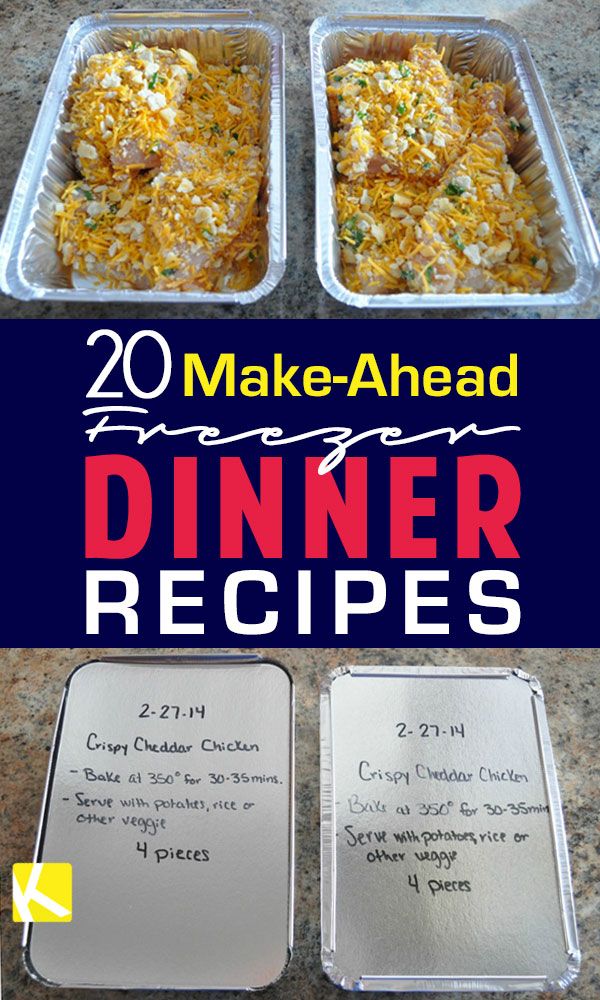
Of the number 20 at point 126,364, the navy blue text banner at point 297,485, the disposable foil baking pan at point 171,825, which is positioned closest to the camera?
the disposable foil baking pan at point 171,825

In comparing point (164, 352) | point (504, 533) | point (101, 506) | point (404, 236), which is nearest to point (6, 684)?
point (101, 506)

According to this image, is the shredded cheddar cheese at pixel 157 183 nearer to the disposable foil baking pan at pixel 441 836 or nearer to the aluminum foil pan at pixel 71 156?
the aluminum foil pan at pixel 71 156

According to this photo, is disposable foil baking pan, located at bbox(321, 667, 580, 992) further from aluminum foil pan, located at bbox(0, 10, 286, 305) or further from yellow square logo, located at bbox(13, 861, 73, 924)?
aluminum foil pan, located at bbox(0, 10, 286, 305)

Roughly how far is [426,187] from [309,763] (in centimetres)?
86

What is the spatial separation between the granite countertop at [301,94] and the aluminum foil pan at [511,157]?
6 cm

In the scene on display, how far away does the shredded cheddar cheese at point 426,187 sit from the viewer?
1.11 metres

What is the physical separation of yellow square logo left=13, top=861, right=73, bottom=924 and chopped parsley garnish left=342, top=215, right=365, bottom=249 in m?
0.86

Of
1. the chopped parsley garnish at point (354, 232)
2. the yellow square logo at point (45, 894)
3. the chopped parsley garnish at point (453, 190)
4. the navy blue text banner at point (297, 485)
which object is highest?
the chopped parsley garnish at point (453, 190)

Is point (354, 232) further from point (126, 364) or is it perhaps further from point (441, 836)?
point (441, 836)

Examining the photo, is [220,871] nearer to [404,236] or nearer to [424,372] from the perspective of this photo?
[424,372]

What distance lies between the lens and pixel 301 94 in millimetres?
1322

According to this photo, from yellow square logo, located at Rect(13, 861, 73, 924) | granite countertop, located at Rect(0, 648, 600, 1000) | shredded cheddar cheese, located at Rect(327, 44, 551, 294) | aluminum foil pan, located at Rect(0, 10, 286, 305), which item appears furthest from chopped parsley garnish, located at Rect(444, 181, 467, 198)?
yellow square logo, located at Rect(13, 861, 73, 924)

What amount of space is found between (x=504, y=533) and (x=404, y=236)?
1.57 ft

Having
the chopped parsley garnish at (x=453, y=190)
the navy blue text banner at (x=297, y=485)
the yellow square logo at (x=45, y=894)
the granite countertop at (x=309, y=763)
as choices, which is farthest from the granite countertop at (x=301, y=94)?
the yellow square logo at (x=45, y=894)
